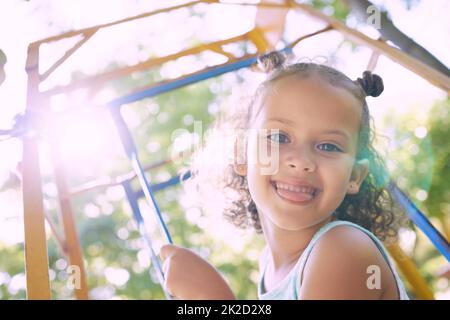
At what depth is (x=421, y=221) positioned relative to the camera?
39.0 inches

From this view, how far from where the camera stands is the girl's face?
0.69 meters

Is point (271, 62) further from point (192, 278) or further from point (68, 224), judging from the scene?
point (68, 224)

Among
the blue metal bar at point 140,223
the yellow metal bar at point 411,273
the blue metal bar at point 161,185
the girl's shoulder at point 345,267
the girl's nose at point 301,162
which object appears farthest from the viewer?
the blue metal bar at point 161,185

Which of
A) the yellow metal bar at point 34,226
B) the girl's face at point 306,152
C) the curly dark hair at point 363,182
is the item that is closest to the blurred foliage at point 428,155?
the curly dark hair at point 363,182

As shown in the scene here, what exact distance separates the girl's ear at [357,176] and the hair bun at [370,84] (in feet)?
0.34

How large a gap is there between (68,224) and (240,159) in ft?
1.64

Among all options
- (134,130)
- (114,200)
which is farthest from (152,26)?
(114,200)

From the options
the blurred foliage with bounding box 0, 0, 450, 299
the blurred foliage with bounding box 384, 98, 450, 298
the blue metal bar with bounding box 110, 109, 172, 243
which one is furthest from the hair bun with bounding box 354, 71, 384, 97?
the blurred foliage with bounding box 0, 0, 450, 299

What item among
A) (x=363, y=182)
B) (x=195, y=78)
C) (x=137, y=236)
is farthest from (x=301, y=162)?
(x=137, y=236)

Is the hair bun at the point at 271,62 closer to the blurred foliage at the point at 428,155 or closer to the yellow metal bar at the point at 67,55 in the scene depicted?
the yellow metal bar at the point at 67,55

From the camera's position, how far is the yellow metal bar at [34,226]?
664 millimetres

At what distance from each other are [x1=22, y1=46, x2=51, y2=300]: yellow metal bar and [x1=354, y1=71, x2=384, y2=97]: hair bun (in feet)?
1.57

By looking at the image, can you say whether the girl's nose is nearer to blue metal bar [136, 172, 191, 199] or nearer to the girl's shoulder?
the girl's shoulder
